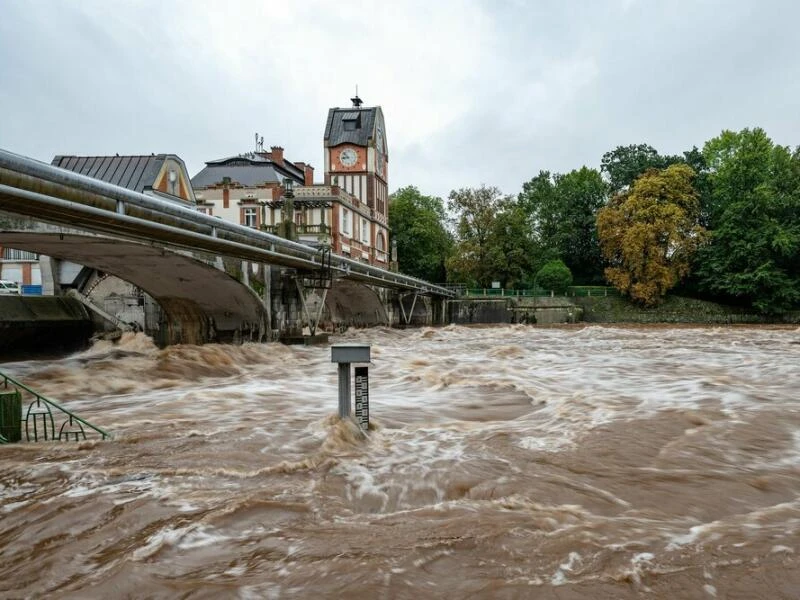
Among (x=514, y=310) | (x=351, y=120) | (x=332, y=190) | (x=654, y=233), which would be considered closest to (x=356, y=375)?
(x=332, y=190)

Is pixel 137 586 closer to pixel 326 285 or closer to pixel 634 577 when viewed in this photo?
pixel 634 577

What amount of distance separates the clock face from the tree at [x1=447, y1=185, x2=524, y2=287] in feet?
32.2

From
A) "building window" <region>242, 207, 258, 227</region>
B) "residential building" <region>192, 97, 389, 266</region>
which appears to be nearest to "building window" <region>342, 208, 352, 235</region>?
"residential building" <region>192, 97, 389, 266</region>

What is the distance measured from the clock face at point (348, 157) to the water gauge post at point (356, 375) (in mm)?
48257

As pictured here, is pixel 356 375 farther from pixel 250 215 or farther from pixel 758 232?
pixel 758 232

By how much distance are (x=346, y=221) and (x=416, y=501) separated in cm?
4384

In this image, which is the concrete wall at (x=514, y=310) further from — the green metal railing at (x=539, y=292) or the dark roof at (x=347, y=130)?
the dark roof at (x=347, y=130)

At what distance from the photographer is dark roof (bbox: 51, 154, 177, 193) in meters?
31.8

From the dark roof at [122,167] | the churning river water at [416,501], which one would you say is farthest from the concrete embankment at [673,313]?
the churning river water at [416,501]

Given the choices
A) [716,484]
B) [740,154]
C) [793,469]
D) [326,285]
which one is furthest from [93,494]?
[740,154]

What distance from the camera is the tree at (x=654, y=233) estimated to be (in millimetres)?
49281

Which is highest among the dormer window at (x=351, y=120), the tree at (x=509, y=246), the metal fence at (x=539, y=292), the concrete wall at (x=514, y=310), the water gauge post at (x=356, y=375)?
the dormer window at (x=351, y=120)

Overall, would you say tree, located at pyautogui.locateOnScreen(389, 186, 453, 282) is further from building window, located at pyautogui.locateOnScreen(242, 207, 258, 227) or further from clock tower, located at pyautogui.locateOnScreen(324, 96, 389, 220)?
building window, located at pyautogui.locateOnScreen(242, 207, 258, 227)

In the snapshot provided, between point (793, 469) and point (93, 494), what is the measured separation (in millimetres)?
5566
